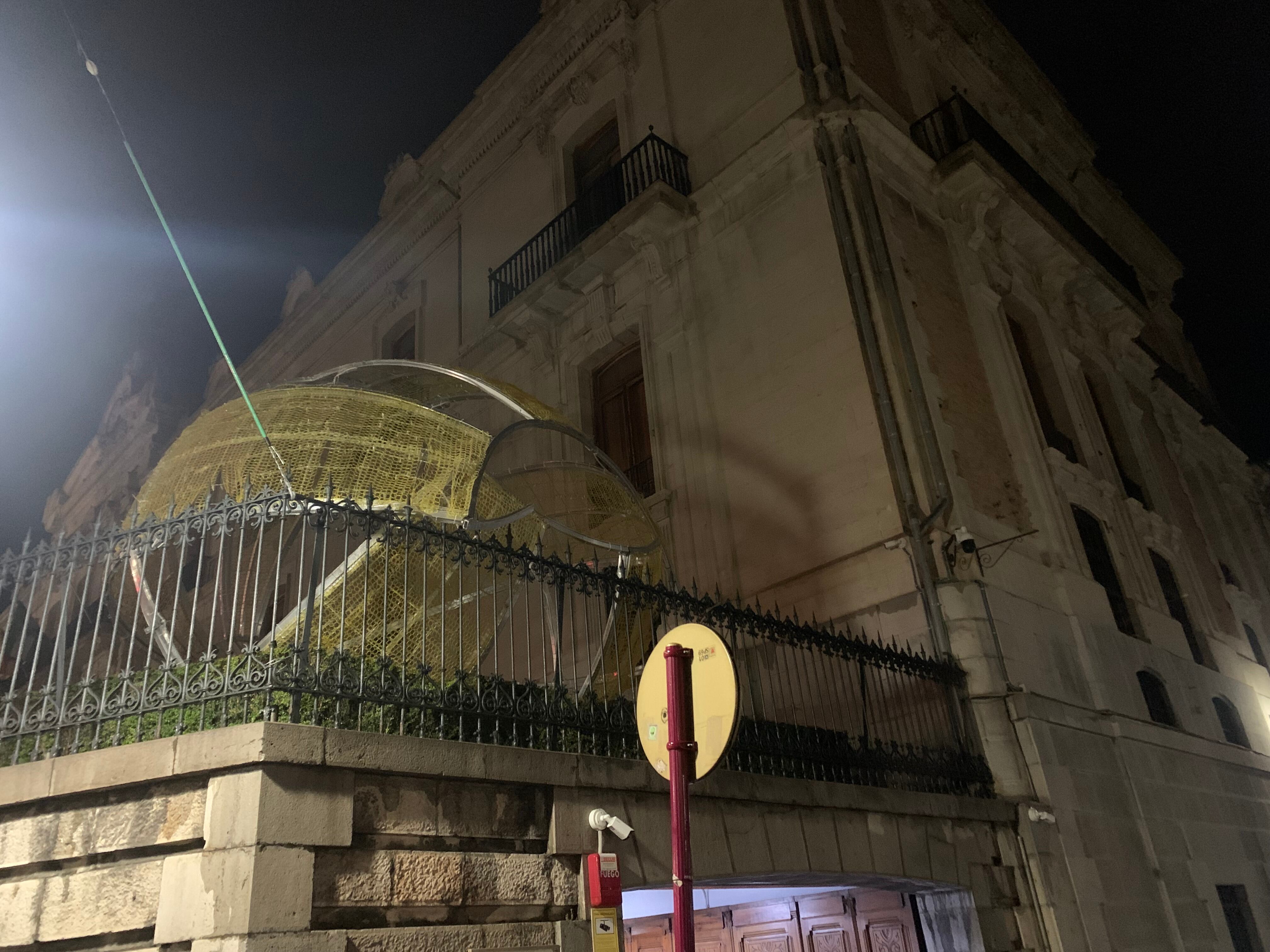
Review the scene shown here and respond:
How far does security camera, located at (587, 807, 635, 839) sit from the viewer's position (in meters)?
5.02

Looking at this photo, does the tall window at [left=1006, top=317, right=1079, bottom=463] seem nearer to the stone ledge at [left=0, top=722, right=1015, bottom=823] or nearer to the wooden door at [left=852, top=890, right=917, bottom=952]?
the wooden door at [left=852, top=890, right=917, bottom=952]

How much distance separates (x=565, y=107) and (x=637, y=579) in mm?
12712

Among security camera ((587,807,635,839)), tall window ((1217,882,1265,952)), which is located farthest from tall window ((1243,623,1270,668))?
security camera ((587,807,635,839))

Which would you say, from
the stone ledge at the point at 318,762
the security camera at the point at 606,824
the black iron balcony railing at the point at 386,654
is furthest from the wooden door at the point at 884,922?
the security camera at the point at 606,824

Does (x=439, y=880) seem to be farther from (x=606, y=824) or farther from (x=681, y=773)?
(x=681, y=773)

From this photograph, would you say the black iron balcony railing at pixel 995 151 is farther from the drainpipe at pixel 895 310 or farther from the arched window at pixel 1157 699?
A: the arched window at pixel 1157 699

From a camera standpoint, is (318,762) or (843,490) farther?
(843,490)

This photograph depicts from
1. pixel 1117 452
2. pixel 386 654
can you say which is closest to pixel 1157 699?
pixel 1117 452

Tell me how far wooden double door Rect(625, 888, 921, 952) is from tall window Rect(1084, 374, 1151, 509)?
8.20 meters

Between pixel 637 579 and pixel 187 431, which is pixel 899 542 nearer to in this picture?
pixel 637 579

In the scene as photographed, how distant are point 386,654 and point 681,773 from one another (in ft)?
7.25

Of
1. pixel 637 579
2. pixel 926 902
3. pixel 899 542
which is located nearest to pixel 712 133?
pixel 899 542

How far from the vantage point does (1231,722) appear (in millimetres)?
12898

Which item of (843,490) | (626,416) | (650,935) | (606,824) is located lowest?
(650,935)
